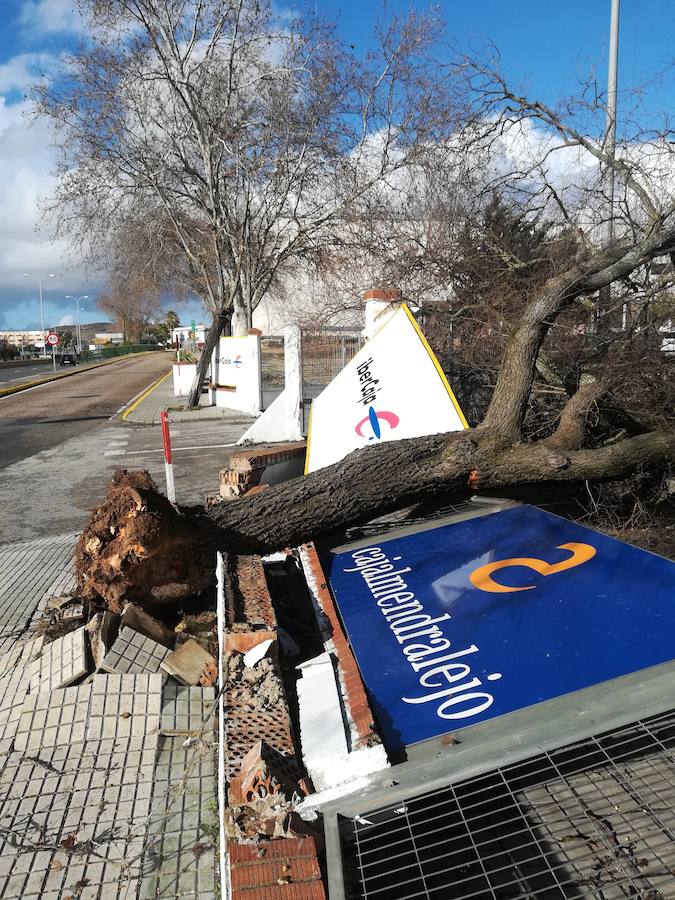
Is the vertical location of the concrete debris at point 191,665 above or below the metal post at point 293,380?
below

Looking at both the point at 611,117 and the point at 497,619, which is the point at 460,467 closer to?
the point at 497,619

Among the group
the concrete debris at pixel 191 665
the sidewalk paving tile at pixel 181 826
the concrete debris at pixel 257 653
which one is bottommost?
the sidewalk paving tile at pixel 181 826

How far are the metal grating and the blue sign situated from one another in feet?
0.93

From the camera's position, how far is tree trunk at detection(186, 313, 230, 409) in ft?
65.5

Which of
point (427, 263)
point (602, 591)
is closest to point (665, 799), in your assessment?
point (602, 591)

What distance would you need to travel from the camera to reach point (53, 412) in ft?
63.8

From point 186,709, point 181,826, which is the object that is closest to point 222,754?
point 181,826

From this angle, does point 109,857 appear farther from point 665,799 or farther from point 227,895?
point 665,799

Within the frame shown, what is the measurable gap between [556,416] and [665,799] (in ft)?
15.0

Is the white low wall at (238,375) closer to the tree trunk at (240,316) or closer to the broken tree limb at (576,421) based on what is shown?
the tree trunk at (240,316)

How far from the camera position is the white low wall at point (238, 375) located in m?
16.6

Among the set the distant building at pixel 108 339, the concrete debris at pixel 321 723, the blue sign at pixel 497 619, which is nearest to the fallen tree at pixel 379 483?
the blue sign at pixel 497 619

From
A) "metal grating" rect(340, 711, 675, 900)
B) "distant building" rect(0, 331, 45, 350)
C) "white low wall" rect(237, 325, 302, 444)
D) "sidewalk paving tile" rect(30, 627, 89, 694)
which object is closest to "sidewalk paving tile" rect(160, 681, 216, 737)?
"sidewalk paving tile" rect(30, 627, 89, 694)

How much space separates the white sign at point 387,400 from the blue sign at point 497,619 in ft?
4.98
